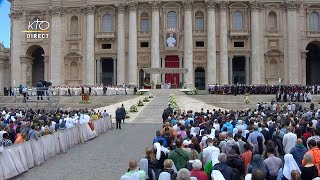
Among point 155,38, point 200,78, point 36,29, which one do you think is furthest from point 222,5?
point 36,29

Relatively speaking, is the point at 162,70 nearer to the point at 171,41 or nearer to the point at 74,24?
the point at 171,41

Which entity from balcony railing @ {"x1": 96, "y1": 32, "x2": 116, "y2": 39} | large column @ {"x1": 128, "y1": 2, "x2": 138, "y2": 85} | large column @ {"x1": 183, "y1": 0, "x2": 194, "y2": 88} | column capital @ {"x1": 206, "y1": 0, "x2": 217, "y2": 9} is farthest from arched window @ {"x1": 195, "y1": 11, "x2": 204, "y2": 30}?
balcony railing @ {"x1": 96, "y1": 32, "x2": 116, "y2": 39}

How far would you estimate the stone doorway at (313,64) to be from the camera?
7731 cm

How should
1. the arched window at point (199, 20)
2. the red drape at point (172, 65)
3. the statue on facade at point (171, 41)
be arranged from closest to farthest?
the statue on facade at point (171, 41)
the red drape at point (172, 65)
the arched window at point (199, 20)

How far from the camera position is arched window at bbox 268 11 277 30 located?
7350 cm

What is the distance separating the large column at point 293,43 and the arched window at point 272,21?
224 centimetres

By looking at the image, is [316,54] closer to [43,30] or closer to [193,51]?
[193,51]

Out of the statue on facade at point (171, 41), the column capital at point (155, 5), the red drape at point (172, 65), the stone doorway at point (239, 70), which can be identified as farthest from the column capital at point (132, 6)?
the stone doorway at point (239, 70)

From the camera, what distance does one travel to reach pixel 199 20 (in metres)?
73.8

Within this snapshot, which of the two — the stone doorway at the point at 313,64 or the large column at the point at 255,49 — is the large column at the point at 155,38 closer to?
the large column at the point at 255,49

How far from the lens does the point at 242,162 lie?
1216cm

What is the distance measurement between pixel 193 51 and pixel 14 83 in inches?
1152

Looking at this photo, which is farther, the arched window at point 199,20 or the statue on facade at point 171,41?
the arched window at point 199,20

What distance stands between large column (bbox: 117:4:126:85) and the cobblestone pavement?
129 ft
